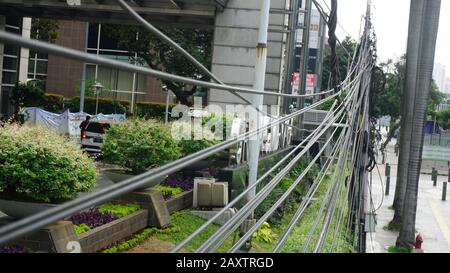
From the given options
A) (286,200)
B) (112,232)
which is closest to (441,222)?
(286,200)

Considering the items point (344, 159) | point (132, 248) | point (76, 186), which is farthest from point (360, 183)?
point (76, 186)

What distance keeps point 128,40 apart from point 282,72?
11.6m

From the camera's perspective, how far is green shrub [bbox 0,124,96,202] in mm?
6234

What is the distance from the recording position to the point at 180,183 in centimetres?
1105

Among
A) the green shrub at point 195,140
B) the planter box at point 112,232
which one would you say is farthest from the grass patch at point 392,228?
the planter box at point 112,232

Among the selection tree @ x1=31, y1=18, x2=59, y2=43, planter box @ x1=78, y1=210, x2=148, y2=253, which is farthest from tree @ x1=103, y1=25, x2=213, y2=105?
planter box @ x1=78, y1=210, x2=148, y2=253

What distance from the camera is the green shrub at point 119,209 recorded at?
7.95 meters

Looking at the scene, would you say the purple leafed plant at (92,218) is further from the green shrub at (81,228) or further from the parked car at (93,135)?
the parked car at (93,135)

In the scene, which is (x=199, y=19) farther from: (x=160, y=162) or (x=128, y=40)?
(x=128, y=40)

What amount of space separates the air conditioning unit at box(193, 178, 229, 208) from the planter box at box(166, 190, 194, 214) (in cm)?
18

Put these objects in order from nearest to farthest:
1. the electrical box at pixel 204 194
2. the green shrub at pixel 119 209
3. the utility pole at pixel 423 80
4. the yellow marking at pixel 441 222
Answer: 1. the green shrub at pixel 119 209
2. the electrical box at pixel 204 194
3. the utility pole at pixel 423 80
4. the yellow marking at pixel 441 222

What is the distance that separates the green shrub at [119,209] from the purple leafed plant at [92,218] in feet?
0.53

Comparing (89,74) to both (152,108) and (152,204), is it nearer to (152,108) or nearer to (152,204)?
(152,108)

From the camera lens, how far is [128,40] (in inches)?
1085
